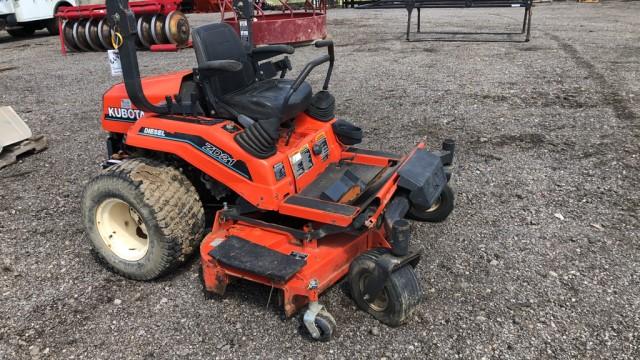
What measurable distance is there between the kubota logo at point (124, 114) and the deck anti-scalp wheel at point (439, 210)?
6.41 ft

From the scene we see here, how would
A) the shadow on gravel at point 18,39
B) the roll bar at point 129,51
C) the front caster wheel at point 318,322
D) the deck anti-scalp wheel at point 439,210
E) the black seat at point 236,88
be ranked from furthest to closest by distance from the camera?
the shadow on gravel at point 18,39 < the deck anti-scalp wheel at point 439,210 < the black seat at point 236,88 < the roll bar at point 129,51 < the front caster wheel at point 318,322

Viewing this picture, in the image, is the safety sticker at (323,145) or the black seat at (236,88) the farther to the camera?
the safety sticker at (323,145)

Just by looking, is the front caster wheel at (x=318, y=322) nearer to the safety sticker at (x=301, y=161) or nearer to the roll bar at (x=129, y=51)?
the safety sticker at (x=301, y=161)

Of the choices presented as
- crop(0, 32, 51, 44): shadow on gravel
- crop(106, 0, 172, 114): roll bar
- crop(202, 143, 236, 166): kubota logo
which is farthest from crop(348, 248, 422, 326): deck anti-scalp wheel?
crop(0, 32, 51, 44): shadow on gravel

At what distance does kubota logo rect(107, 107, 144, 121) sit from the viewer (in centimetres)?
332

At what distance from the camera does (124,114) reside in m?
3.38

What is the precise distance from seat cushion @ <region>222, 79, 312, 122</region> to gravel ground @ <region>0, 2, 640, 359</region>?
1027mm

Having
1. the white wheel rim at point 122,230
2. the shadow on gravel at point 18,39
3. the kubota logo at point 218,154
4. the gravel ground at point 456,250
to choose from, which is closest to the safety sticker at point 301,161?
the kubota logo at point 218,154

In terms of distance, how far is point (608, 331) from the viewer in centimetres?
255

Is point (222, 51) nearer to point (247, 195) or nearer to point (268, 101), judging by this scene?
point (268, 101)

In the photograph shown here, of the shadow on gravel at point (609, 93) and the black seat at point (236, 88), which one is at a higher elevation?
the black seat at point (236, 88)

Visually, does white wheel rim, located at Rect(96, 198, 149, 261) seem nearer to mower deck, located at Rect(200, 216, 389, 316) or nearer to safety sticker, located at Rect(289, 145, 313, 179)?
mower deck, located at Rect(200, 216, 389, 316)

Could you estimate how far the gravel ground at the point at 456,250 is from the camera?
8.42ft

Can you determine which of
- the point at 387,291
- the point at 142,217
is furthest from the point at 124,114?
the point at 387,291
